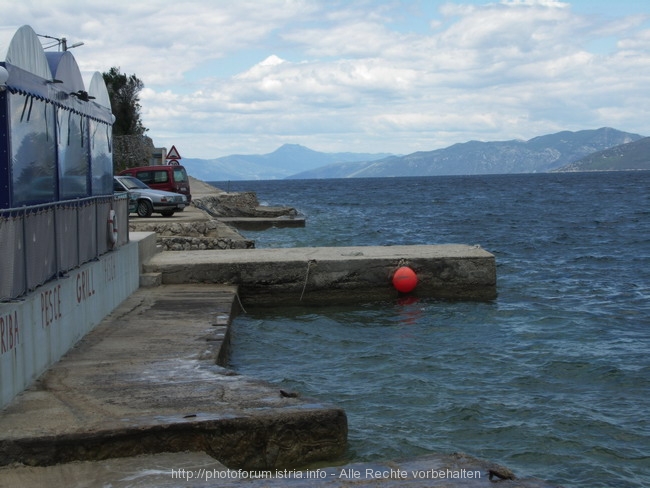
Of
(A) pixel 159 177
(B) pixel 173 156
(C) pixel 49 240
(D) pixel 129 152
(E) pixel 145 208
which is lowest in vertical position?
(E) pixel 145 208

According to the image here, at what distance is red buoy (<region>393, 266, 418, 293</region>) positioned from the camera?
15.1 metres

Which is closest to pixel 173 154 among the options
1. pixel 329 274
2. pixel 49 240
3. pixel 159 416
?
pixel 329 274

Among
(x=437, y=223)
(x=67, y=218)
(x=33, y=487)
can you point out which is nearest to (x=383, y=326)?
(x=67, y=218)

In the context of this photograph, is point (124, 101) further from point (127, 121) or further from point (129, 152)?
point (129, 152)

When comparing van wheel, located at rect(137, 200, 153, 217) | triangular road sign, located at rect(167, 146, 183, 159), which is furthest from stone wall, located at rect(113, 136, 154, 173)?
van wheel, located at rect(137, 200, 153, 217)

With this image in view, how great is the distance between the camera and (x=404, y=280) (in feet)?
49.6

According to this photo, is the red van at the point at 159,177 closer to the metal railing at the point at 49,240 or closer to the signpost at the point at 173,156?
the signpost at the point at 173,156

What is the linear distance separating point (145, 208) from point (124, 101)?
29.3 meters

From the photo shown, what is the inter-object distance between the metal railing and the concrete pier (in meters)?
2.88

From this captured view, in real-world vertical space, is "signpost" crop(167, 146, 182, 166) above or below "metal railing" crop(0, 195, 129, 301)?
above

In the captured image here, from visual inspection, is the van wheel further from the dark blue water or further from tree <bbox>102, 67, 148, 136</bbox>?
tree <bbox>102, 67, 148, 136</bbox>

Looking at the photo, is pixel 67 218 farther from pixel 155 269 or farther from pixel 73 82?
pixel 155 269

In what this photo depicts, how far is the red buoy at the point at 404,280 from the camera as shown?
15125 mm

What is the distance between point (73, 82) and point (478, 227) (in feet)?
106
